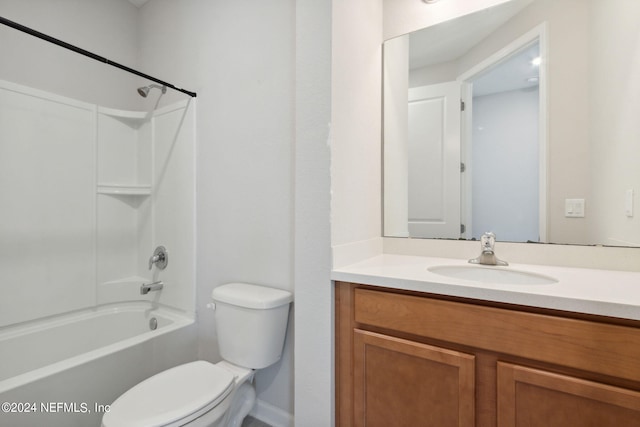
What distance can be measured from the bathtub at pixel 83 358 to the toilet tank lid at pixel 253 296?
528 mm

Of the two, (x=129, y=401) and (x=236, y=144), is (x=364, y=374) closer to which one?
(x=129, y=401)

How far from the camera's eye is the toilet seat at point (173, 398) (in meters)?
0.95

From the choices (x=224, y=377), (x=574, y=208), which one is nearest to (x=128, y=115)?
(x=224, y=377)

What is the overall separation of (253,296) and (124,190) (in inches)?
59.1

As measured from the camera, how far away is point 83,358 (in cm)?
133

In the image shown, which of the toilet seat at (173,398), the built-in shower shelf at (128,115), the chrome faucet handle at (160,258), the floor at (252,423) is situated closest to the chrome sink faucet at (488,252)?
the toilet seat at (173,398)

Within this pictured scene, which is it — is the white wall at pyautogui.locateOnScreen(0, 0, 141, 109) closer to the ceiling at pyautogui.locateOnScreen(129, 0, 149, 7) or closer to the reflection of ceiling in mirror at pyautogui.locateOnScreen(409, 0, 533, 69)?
the ceiling at pyautogui.locateOnScreen(129, 0, 149, 7)

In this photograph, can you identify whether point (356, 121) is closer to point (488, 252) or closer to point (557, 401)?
point (488, 252)

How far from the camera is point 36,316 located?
179cm

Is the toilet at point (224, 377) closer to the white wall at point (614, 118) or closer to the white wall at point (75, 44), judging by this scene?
the white wall at point (614, 118)

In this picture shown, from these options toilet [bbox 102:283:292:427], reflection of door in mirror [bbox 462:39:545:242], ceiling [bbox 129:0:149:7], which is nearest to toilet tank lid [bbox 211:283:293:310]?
toilet [bbox 102:283:292:427]

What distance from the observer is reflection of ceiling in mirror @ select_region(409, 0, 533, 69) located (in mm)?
1296

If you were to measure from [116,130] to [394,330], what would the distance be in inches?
95.7

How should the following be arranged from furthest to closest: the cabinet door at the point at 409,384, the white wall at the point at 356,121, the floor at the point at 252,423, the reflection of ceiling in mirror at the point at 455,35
Answer: the floor at the point at 252,423
the reflection of ceiling in mirror at the point at 455,35
the white wall at the point at 356,121
the cabinet door at the point at 409,384
